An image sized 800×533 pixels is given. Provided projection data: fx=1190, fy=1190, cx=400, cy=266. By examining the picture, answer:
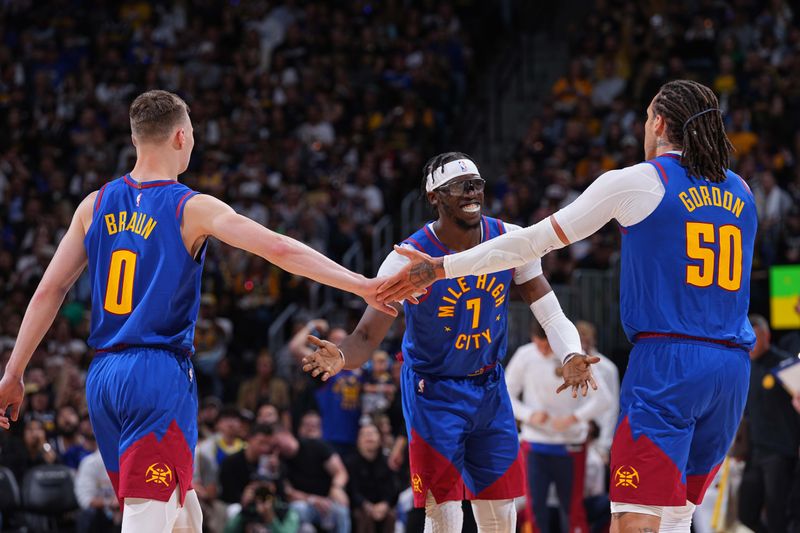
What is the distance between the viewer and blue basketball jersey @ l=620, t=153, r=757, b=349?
5660mm

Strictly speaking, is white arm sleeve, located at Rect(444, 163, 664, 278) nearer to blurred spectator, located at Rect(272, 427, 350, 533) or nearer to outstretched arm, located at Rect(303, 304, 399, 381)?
outstretched arm, located at Rect(303, 304, 399, 381)

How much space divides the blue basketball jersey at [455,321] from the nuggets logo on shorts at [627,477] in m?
1.38

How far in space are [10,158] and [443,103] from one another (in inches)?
280

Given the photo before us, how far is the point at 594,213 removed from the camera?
573cm

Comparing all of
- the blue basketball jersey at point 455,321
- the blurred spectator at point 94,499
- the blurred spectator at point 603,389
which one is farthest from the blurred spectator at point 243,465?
the blue basketball jersey at point 455,321

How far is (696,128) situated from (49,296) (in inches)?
129

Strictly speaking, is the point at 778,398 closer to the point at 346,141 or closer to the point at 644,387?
the point at 644,387

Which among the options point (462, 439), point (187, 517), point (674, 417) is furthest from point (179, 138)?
point (674, 417)

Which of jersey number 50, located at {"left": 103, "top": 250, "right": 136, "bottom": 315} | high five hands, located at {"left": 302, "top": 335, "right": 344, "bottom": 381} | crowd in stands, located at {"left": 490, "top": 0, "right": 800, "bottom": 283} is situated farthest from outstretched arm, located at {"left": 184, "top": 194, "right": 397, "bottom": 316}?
crowd in stands, located at {"left": 490, "top": 0, "right": 800, "bottom": 283}

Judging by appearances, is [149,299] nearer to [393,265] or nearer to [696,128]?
[393,265]

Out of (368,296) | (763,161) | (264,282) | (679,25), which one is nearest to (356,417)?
(264,282)

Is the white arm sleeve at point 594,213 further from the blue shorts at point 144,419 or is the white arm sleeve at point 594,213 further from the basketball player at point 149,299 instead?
the blue shorts at point 144,419

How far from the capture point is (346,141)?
754 inches

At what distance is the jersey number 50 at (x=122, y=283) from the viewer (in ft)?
18.5
